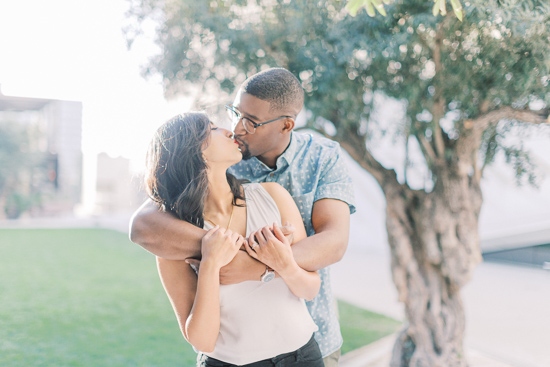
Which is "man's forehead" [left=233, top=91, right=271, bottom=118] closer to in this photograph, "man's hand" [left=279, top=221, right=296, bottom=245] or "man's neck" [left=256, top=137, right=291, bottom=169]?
"man's neck" [left=256, top=137, right=291, bottom=169]

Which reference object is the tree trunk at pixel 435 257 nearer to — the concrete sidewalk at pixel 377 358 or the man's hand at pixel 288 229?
the concrete sidewalk at pixel 377 358

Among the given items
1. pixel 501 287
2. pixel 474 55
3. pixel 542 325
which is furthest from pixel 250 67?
pixel 501 287

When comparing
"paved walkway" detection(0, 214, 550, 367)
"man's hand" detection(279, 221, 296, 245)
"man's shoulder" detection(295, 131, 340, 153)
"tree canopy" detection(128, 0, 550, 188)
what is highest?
"tree canopy" detection(128, 0, 550, 188)

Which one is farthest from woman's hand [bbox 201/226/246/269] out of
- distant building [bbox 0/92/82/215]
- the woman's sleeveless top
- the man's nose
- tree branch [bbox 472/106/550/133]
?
distant building [bbox 0/92/82/215]

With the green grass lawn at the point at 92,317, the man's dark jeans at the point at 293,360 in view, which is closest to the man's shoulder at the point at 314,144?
the man's dark jeans at the point at 293,360

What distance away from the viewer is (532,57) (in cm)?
254

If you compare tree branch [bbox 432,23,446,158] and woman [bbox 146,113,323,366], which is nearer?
woman [bbox 146,113,323,366]

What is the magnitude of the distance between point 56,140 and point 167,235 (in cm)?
3401

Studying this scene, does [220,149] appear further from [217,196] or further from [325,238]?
[325,238]

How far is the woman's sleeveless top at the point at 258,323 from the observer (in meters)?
1.35

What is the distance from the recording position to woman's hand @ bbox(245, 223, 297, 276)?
1.29 meters

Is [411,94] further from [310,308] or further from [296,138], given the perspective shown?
[310,308]

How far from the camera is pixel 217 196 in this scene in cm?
150

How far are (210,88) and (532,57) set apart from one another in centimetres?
238
